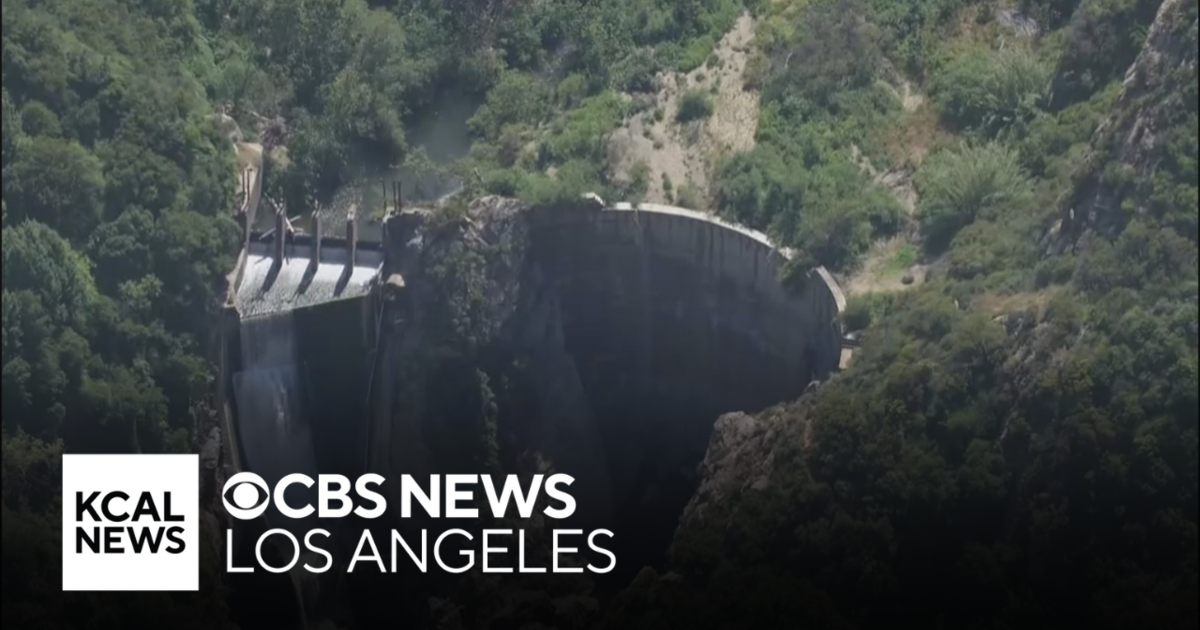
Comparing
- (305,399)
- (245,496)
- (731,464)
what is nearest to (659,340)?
(731,464)

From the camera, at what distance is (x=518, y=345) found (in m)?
83.1

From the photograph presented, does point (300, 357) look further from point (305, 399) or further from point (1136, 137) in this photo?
point (1136, 137)

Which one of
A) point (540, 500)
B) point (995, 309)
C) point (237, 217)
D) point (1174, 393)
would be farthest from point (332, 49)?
point (1174, 393)

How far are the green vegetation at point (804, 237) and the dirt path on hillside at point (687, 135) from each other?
373 millimetres

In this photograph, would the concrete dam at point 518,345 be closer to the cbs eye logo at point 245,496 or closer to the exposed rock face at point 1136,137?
the cbs eye logo at point 245,496

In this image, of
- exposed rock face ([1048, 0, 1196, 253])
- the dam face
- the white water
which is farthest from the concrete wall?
exposed rock face ([1048, 0, 1196, 253])

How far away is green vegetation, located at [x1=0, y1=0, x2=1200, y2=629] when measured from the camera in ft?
231

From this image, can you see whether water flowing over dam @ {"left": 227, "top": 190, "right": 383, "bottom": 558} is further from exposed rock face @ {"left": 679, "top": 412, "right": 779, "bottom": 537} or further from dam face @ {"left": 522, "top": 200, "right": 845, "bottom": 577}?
exposed rock face @ {"left": 679, "top": 412, "right": 779, "bottom": 537}

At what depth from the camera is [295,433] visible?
8256 cm

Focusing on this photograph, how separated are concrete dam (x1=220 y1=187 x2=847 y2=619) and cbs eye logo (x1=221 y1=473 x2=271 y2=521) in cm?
47

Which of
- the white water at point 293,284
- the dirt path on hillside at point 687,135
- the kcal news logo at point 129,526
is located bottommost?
the kcal news logo at point 129,526

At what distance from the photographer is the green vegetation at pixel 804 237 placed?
231 ft

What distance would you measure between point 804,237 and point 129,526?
16.7 m

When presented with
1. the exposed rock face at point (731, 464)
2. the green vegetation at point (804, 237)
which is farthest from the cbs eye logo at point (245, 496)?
the exposed rock face at point (731, 464)
